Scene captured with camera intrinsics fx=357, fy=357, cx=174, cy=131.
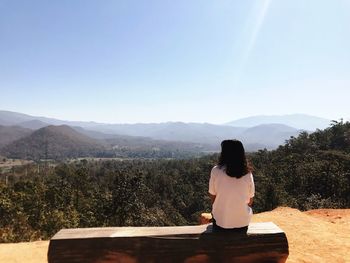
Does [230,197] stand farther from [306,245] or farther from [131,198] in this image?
[131,198]

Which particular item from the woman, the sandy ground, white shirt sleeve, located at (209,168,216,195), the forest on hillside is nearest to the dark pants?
the woman

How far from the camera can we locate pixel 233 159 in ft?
14.3

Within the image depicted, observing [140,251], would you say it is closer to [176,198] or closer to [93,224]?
[93,224]

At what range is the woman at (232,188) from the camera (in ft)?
14.3

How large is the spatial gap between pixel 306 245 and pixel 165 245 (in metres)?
5.18

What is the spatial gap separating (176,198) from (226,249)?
57549 millimetres

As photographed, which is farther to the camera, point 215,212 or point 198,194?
point 198,194

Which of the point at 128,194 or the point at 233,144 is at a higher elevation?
the point at 233,144

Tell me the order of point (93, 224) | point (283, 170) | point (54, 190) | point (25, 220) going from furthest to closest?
1. point (283, 170)
2. point (54, 190)
3. point (93, 224)
4. point (25, 220)

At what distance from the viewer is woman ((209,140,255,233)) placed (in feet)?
14.3

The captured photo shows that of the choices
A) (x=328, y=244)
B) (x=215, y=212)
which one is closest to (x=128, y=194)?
(x=328, y=244)

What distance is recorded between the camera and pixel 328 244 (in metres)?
8.38

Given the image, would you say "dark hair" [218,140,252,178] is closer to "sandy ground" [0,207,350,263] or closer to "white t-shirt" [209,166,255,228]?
"white t-shirt" [209,166,255,228]

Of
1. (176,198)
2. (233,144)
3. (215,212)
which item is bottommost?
(176,198)
